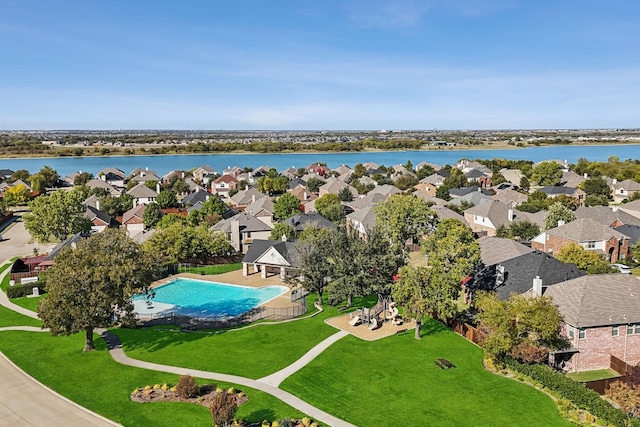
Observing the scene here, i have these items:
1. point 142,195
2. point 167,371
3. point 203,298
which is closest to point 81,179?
point 142,195

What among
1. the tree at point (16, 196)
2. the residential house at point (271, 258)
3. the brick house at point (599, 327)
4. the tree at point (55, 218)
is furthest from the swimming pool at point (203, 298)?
the tree at point (16, 196)

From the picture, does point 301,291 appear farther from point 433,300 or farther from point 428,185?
point 428,185

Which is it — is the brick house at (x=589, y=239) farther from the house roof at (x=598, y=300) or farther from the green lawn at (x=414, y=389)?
the green lawn at (x=414, y=389)

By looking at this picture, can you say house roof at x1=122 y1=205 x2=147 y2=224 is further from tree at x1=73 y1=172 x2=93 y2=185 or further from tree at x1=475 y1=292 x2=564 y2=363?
tree at x1=475 y1=292 x2=564 y2=363

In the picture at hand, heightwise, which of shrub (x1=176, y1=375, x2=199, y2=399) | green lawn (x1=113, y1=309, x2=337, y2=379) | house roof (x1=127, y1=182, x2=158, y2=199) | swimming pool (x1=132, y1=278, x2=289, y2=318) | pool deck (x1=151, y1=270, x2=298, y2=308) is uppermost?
house roof (x1=127, y1=182, x2=158, y2=199)

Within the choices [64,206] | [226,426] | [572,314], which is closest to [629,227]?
[572,314]

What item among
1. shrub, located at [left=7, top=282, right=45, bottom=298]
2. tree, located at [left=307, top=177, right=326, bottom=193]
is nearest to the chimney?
shrub, located at [left=7, top=282, right=45, bottom=298]
